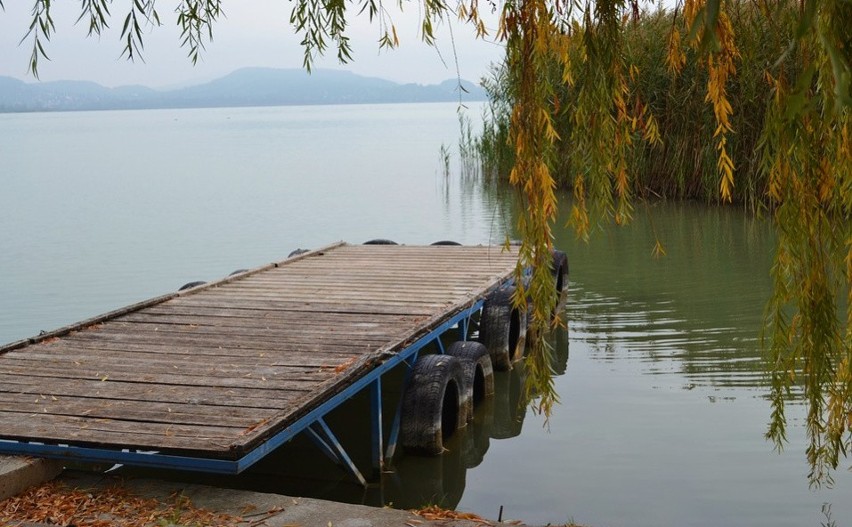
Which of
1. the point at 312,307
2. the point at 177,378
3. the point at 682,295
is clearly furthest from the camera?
the point at 682,295

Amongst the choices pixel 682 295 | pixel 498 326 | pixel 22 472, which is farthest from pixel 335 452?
pixel 682 295

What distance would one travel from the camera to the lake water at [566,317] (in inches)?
232

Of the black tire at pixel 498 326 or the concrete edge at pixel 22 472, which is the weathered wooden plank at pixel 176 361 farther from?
the black tire at pixel 498 326

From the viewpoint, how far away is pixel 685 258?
13.8 metres

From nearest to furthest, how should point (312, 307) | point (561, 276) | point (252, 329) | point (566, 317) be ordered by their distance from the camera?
point (252, 329)
point (312, 307)
point (566, 317)
point (561, 276)

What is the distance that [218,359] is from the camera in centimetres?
590

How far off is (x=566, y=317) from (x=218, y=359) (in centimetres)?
557

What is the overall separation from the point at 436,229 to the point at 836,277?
558 inches

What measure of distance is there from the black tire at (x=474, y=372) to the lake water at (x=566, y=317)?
17 cm

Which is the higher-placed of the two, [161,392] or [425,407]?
[161,392]

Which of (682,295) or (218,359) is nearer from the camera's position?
(218,359)

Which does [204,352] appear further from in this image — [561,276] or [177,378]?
[561,276]

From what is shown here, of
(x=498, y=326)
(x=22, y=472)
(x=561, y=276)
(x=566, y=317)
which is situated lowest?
(x=566, y=317)

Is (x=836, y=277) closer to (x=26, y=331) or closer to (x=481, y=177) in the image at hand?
(x=26, y=331)
